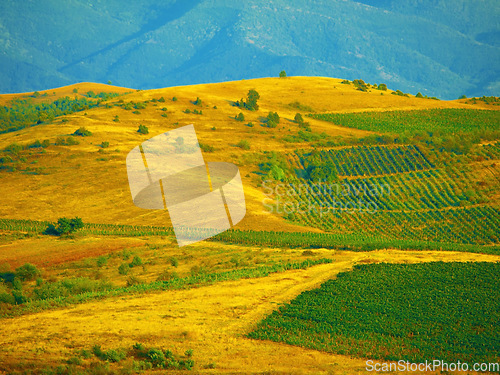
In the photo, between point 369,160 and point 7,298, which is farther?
point 369,160

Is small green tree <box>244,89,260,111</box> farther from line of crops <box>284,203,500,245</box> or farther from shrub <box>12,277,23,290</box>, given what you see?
shrub <box>12,277,23,290</box>

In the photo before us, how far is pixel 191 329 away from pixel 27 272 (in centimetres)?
1429

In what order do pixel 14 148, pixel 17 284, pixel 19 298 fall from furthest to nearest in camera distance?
pixel 14 148
pixel 17 284
pixel 19 298

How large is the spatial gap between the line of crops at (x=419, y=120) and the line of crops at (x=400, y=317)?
196 ft

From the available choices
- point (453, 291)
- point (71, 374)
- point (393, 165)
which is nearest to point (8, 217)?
point (71, 374)

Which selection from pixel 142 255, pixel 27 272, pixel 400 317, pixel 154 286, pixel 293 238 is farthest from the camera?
pixel 293 238

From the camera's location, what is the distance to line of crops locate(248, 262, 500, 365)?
2423cm

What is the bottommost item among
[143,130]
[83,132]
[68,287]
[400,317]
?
[400,317]

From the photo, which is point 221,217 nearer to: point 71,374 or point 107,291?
point 107,291

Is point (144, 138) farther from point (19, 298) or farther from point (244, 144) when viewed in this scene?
point (19, 298)

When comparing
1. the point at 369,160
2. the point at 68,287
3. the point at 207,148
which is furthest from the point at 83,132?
the point at 68,287

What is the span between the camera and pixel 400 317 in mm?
27812

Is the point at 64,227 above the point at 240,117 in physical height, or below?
below

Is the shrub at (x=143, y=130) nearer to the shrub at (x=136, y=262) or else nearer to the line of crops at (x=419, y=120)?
the line of crops at (x=419, y=120)
